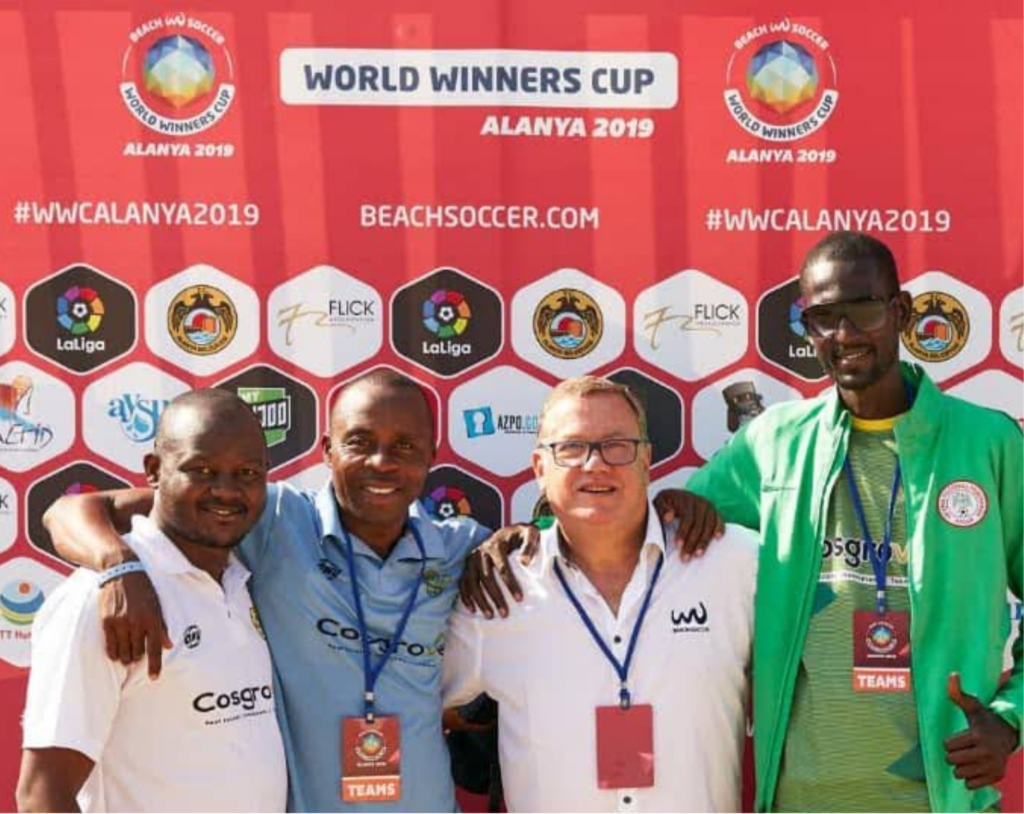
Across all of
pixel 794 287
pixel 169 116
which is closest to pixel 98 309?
pixel 169 116

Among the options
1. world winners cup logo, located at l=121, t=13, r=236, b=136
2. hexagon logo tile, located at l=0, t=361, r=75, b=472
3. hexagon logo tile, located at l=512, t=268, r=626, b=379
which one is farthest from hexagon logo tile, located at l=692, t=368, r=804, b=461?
hexagon logo tile, located at l=0, t=361, r=75, b=472

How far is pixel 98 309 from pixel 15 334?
0.64 feet

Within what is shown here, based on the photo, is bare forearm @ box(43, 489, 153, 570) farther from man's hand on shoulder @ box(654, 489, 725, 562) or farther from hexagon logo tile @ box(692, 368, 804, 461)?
hexagon logo tile @ box(692, 368, 804, 461)

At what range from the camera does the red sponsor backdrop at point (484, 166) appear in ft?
10.3

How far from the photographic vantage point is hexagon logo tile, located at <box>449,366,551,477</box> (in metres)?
3.15

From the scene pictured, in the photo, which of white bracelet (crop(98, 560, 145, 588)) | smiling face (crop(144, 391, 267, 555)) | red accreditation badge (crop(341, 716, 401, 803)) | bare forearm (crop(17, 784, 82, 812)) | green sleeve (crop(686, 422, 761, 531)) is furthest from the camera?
green sleeve (crop(686, 422, 761, 531))

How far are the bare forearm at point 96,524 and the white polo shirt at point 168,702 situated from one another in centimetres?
4

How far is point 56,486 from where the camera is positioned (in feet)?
10.3

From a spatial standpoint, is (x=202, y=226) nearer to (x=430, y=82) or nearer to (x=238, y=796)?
(x=430, y=82)

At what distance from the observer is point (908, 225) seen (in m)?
3.14

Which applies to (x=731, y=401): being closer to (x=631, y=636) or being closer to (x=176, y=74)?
(x=631, y=636)

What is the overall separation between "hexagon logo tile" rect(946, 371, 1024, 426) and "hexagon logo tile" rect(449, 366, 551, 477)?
957 millimetres

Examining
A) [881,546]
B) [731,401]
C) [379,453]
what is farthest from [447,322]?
[881,546]

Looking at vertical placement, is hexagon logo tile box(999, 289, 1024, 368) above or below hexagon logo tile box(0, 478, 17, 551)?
above
